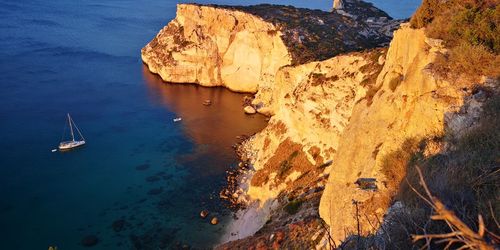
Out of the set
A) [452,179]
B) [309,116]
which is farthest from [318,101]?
[452,179]

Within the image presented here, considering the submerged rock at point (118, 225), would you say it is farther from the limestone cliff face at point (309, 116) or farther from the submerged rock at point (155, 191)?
the limestone cliff face at point (309, 116)

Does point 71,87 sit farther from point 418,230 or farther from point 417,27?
point 418,230

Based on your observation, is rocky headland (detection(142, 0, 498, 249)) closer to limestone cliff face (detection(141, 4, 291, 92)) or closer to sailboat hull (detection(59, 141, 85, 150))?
limestone cliff face (detection(141, 4, 291, 92))

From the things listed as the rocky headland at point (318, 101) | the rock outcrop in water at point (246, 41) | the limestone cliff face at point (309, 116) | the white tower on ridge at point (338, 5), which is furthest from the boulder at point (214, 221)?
the white tower on ridge at point (338, 5)

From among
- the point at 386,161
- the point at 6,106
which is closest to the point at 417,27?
the point at 386,161

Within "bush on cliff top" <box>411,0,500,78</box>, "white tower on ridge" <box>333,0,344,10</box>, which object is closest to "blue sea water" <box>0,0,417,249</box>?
"bush on cliff top" <box>411,0,500,78</box>

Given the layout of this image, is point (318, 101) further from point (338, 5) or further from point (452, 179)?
point (338, 5)
